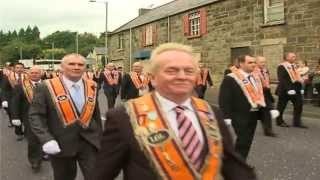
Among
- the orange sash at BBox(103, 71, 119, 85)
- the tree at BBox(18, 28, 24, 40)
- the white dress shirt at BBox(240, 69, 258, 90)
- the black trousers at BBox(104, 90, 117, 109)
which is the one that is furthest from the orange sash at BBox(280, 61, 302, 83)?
the tree at BBox(18, 28, 24, 40)

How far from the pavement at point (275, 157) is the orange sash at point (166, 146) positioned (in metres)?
5.14

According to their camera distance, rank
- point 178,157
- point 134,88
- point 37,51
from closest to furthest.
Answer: point 178,157, point 134,88, point 37,51

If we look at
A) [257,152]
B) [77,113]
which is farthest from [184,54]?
[257,152]

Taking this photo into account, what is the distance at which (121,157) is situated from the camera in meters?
3.05

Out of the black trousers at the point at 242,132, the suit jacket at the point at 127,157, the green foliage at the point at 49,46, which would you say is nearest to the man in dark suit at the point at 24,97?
the black trousers at the point at 242,132

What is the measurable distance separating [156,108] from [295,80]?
10.9 meters

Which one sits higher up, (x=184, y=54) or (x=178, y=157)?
(x=184, y=54)

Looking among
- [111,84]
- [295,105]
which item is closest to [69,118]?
[295,105]

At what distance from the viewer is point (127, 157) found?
3070 millimetres

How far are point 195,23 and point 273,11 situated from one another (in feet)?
27.1

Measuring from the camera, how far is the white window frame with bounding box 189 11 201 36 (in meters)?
31.5

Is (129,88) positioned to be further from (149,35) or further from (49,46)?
(49,46)

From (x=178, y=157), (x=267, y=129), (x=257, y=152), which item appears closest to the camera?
(x=178, y=157)

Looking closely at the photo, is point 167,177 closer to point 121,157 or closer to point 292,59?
point 121,157
